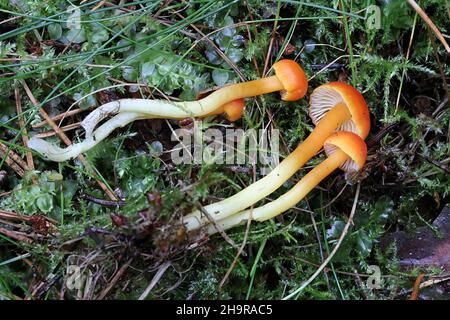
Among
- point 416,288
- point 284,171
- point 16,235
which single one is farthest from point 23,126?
point 416,288

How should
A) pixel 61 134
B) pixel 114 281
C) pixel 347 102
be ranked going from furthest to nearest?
1. pixel 61 134
2. pixel 347 102
3. pixel 114 281

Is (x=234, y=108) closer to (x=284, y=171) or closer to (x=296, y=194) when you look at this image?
(x=284, y=171)

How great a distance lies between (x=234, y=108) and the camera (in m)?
2.20

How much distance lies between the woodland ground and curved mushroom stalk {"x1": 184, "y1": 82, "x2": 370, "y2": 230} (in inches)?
4.4

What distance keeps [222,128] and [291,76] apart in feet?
1.28

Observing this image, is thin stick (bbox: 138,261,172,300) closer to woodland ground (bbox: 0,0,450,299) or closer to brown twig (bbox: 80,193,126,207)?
woodland ground (bbox: 0,0,450,299)

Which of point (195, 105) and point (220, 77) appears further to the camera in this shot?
point (220, 77)

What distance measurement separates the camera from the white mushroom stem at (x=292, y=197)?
2078mm

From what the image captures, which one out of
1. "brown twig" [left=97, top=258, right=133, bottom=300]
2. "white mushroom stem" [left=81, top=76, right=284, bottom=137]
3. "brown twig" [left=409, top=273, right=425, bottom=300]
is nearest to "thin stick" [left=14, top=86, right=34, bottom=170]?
"white mushroom stem" [left=81, top=76, right=284, bottom=137]

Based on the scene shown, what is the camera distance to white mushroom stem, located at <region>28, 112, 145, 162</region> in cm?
220
